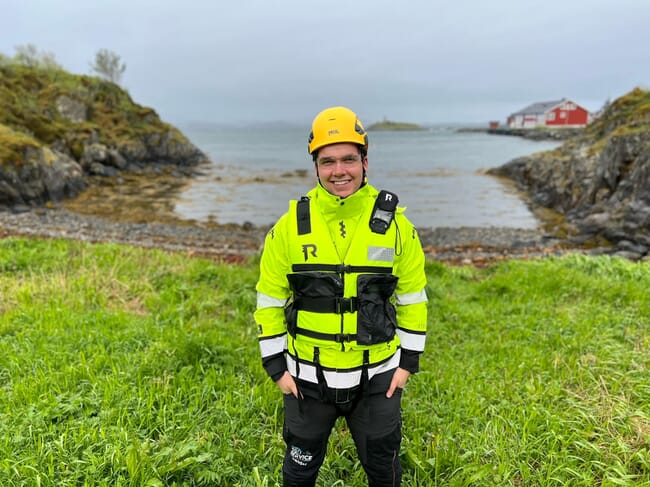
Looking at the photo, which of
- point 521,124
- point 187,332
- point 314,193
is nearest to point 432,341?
point 187,332

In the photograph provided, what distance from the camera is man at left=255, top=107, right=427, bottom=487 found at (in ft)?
8.09

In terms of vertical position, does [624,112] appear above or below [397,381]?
above

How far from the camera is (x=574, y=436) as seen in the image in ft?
11.9

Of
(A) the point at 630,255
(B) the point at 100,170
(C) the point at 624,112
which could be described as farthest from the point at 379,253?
(B) the point at 100,170

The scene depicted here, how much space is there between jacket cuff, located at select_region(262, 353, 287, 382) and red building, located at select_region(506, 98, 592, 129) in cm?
12963

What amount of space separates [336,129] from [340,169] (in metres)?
0.26

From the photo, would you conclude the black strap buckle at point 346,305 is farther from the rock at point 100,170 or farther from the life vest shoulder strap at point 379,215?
the rock at point 100,170

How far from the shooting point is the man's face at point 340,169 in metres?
2.46

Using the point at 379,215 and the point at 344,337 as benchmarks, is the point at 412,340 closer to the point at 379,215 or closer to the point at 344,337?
the point at 344,337

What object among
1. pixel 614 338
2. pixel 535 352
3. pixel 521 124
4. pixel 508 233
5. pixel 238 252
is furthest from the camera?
pixel 521 124

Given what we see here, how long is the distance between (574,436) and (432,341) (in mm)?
2562

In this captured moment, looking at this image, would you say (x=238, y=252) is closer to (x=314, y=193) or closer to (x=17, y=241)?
(x=17, y=241)

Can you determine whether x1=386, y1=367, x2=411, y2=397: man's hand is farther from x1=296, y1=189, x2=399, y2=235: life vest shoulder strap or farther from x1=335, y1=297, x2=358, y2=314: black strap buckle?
x1=296, y1=189, x2=399, y2=235: life vest shoulder strap

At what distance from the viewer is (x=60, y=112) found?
4022 centimetres
